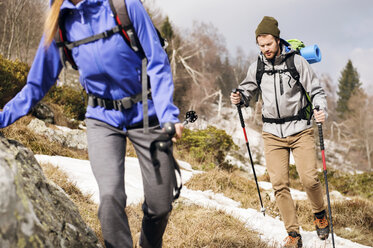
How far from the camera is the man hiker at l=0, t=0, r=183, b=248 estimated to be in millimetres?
2154

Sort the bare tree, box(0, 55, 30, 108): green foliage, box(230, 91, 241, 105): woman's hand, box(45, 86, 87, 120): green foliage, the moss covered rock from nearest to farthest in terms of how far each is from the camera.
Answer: the moss covered rock < box(230, 91, 241, 105): woman's hand < box(0, 55, 30, 108): green foliage < box(45, 86, 87, 120): green foliage < the bare tree

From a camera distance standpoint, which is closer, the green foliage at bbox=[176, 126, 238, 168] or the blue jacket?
the blue jacket

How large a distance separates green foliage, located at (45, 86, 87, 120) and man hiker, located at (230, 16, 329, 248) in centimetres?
802

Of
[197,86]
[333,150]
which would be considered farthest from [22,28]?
[333,150]

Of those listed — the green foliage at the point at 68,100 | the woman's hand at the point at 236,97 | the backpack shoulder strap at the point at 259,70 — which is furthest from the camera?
the green foliage at the point at 68,100

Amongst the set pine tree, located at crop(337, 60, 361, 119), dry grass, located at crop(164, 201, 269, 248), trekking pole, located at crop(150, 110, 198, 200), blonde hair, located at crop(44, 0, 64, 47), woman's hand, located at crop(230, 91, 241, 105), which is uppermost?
blonde hair, located at crop(44, 0, 64, 47)

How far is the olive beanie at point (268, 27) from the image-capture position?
4.26 m

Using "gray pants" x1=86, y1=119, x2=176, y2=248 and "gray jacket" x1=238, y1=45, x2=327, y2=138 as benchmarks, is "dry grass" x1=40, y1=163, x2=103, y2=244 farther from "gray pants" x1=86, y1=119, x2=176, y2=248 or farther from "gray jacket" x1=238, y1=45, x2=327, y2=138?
"gray jacket" x1=238, y1=45, x2=327, y2=138

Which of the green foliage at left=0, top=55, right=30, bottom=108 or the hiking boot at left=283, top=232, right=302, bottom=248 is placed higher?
the green foliage at left=0, top=55, right=30, bottom=108

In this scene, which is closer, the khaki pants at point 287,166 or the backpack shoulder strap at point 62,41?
the backpack shoulder strap at point 62,41

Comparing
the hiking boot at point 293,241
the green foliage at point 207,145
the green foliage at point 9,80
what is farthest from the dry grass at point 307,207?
the green foliage at point 9,80

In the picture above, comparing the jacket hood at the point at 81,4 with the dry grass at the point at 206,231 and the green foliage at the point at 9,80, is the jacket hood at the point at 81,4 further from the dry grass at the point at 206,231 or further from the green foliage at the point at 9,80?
the green foliage at the point at 9,80

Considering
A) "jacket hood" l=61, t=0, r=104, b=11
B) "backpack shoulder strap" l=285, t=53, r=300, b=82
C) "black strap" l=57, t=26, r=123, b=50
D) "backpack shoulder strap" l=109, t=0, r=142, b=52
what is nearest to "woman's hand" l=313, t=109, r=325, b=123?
"backpack shoulder strap" l=285, t=53, r=300, b=82

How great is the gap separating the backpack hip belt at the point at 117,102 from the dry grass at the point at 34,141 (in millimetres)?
4720
